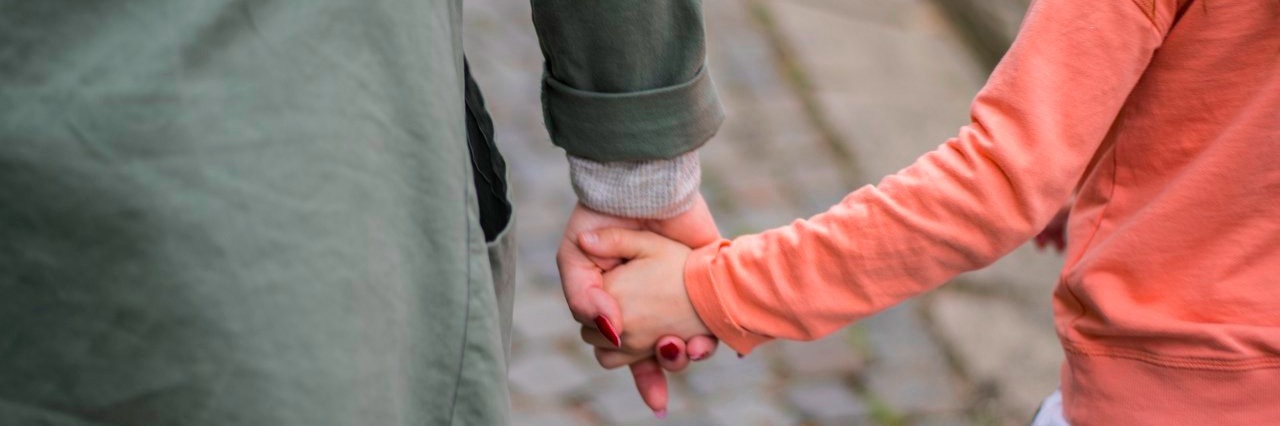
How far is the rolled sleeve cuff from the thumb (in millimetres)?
222

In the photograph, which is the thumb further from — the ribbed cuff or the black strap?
the black strap

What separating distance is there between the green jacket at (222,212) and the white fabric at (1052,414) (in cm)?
83

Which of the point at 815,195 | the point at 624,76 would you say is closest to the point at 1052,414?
the point at 624,76

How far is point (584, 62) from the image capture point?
1.58 meters

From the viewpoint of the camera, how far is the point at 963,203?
158 cm

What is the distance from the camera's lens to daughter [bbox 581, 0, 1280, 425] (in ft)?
A: 4.75

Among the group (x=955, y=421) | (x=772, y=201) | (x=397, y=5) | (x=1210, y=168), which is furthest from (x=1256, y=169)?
(x=772, y=201)

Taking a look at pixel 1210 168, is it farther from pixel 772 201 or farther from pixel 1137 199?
pixel 772 201

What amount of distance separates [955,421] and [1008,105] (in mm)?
1801

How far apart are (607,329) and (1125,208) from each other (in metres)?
0.65

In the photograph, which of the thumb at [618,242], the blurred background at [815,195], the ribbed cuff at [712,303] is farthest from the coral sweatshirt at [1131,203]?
the blurred background at [815,195]

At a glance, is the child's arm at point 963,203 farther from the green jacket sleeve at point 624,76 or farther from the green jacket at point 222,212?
the green jacket at point 222,212

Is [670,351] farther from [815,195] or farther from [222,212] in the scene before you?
[815,195]

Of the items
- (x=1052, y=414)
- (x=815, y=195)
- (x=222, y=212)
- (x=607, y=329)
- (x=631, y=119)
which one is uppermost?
(x=222, y=212)
